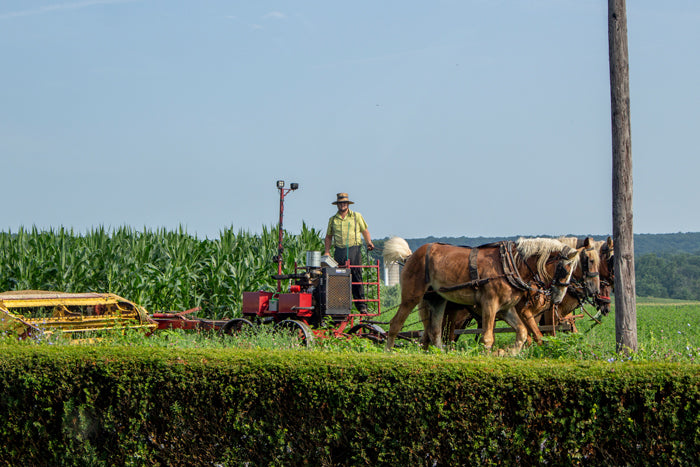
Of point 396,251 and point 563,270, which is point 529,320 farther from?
point 396,251

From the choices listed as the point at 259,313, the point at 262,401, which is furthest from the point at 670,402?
the point at 259,313

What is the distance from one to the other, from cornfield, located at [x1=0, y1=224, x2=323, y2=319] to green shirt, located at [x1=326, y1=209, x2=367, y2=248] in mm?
3416

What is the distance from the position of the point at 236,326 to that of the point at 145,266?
599 cm

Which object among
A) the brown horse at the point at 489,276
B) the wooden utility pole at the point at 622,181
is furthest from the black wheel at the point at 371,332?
the wooden utility pole at the point at 622,181

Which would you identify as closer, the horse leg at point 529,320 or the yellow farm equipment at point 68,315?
the horse leg at point 529,320

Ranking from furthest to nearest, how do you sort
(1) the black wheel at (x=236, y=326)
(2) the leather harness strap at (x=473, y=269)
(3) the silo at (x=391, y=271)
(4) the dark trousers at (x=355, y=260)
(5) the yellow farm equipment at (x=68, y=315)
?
(4) the dark trousers at (x=355, y=260) < (3) the silo at (x=391, y=271) < (1) the black wheel at (x=236, y=326) < (5) the yellow farm equipment at (x=68, y=315) < (2) the leather harness strap at (x=473, y=269)

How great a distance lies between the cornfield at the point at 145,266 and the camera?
15.5 metres

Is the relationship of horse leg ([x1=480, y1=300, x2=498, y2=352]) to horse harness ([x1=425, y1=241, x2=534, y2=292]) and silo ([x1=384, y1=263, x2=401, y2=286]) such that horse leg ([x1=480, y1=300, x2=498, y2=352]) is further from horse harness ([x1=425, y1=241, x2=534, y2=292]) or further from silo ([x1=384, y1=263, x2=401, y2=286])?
silo ([x1=384, y1=263, x2=401, y2=286])

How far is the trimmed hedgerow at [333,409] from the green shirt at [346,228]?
6163mm

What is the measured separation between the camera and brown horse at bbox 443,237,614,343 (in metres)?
8.77

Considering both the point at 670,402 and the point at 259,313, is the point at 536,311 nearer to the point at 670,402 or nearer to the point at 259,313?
the point at 259,313

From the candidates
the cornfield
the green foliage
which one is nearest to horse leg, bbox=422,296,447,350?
the cornfield

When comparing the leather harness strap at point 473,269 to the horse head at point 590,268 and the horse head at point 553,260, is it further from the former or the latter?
the horse head at point 590,268

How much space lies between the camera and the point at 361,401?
479 cm
